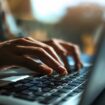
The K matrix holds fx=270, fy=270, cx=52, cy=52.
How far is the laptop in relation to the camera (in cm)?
34

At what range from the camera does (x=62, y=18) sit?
9.33ft

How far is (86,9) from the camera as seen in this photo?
2.70 m

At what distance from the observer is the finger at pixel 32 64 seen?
0.50 meters

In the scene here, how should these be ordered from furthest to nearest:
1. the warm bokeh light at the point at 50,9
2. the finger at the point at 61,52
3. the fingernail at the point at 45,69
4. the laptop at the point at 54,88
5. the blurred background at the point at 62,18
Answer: the warm bokeh light at the point at 50,9
the blurred background at the point at 62,18
the finger at the point at 61,52
the fingernail at the point at 45,69
the laptop at the point at 54,88

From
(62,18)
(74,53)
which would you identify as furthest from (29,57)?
(62,18)

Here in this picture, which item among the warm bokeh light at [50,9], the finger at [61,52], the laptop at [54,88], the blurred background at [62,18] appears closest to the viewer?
the laptop at [54,88]

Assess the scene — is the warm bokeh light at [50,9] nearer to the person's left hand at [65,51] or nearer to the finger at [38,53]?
the person's left hand at [65,51]

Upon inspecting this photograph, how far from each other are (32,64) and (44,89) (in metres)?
0.09

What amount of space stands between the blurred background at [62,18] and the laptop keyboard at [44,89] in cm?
209

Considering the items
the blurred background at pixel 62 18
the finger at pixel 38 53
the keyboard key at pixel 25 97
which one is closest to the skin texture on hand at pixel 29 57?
the finger at pixel 38 53

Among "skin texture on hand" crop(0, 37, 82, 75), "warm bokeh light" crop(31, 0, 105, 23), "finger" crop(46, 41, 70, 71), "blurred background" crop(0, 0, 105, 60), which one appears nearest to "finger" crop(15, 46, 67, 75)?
"skin texture on hand" crop(0, 37, 82, 75)

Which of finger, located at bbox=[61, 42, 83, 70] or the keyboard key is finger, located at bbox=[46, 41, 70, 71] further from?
the keyboard key

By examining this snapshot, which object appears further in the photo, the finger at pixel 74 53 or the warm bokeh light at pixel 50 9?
the warm bokeh light at pixel 50 9

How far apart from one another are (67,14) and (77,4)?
144 mm
